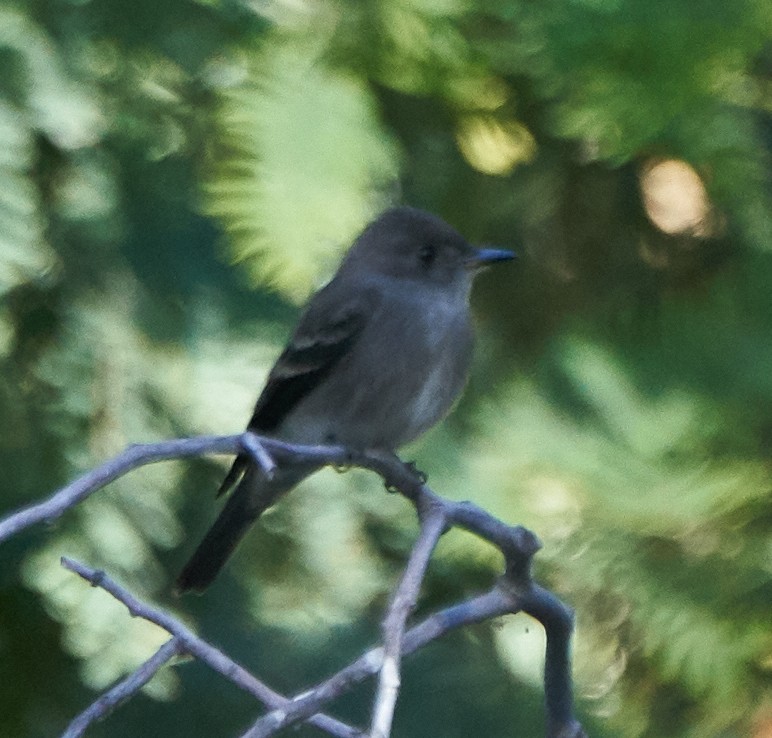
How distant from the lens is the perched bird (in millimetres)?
1885

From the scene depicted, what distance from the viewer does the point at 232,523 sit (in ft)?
6.13

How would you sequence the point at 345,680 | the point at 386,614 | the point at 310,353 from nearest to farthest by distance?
1. the point at 345,680
2. the point at 386,614
3. the point at 310,353

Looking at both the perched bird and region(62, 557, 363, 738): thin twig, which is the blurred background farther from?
region(62, 557, 363, 738): thin twig

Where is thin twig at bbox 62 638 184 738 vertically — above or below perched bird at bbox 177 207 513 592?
above

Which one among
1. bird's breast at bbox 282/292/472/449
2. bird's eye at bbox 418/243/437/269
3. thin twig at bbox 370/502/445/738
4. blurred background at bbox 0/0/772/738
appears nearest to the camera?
thin twig at bbox 370/502/445/738

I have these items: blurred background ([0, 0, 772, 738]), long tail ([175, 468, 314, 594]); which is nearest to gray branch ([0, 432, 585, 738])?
blurred background ([0, 0, 772, 738])

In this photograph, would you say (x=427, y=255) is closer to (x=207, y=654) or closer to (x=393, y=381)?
(x=393, y=381)

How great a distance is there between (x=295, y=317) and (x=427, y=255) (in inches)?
10.7

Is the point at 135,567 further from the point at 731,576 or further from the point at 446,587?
the point at 731,576

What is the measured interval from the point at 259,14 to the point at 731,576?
0.79 meters

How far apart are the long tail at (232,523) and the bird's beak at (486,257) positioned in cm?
35

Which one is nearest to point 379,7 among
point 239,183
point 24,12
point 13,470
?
point 239,183

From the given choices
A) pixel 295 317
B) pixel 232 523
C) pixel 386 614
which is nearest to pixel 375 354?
pixel 295 317

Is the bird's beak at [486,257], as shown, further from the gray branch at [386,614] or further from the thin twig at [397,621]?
the thin twig at [397,621]
